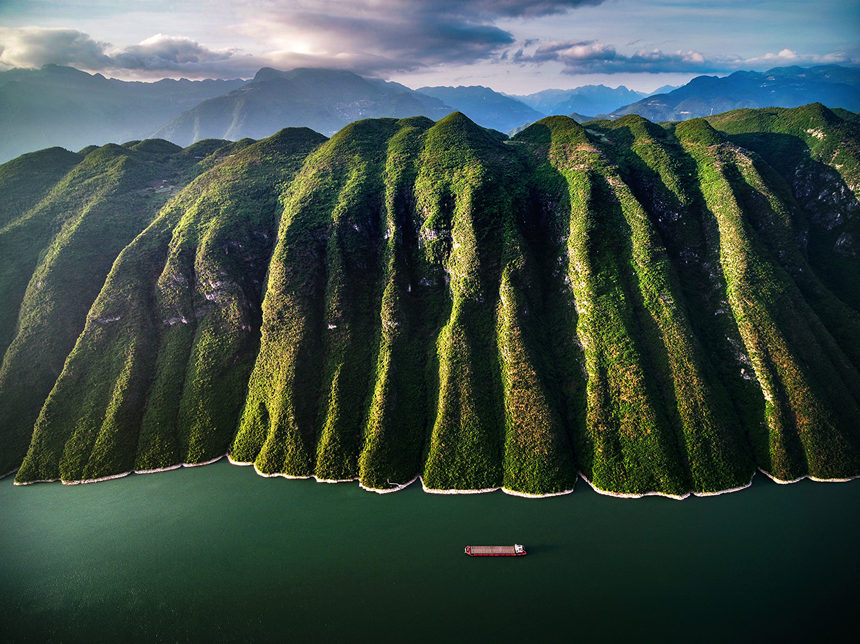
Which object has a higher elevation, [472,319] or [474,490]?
[472,319]

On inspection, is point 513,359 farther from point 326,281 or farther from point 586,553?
point 326,281

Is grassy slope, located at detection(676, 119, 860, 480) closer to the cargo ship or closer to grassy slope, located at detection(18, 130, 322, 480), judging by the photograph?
the cargo ship

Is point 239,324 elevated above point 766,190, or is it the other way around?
point 766,190

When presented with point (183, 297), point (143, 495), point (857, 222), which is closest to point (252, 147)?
point (183, 297)

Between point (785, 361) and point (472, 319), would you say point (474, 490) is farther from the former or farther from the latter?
point (785, 361)

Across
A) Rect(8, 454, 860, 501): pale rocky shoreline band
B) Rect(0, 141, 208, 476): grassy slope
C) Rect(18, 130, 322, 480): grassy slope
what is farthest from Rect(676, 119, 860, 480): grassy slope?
Rect(0, 141, 208, 476): grassy slope

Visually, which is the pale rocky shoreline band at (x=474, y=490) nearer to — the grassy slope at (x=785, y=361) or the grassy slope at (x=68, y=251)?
the grassy slope at (x=785, y=361)

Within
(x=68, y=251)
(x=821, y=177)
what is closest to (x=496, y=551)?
(x=68, y=251)
